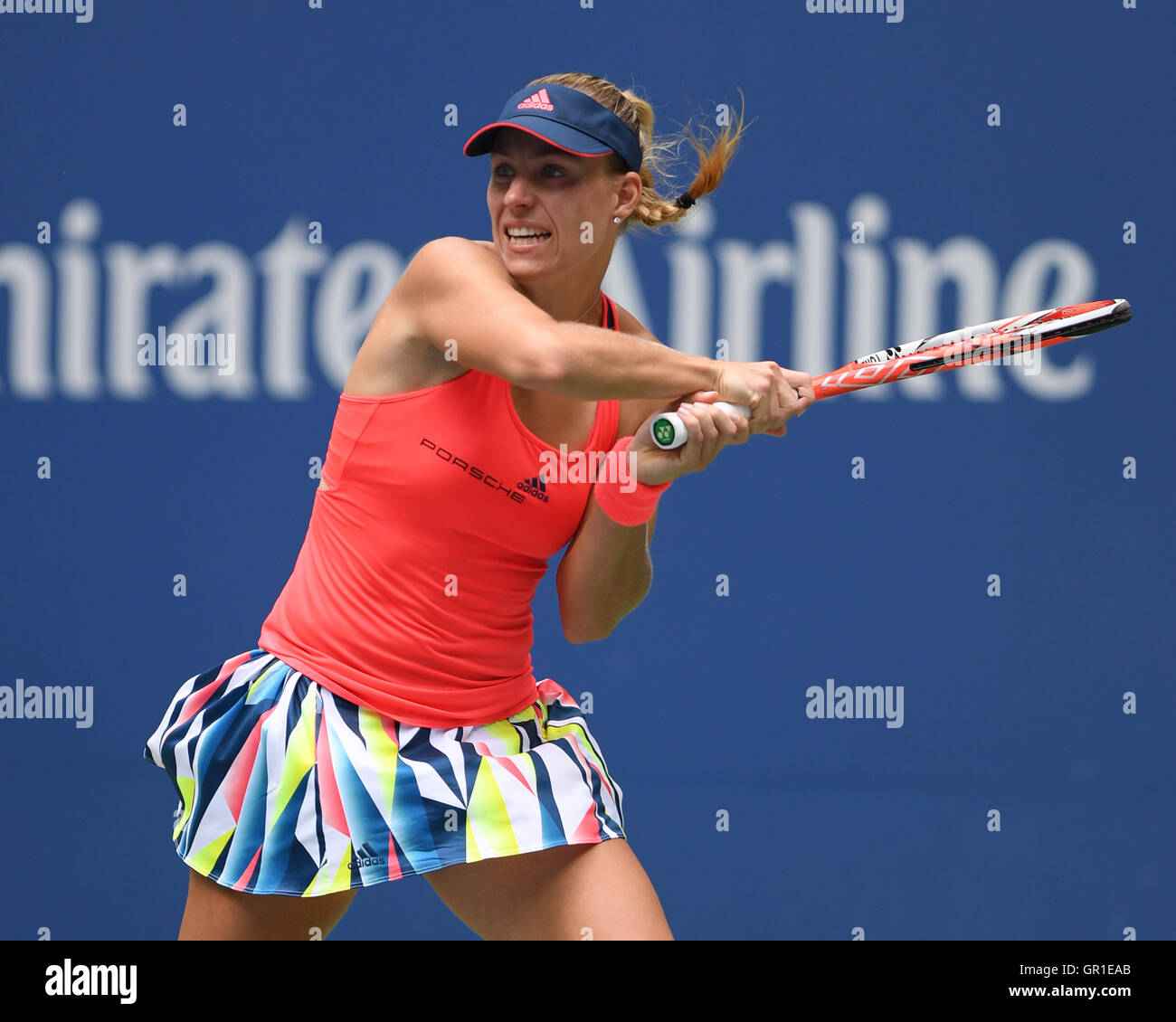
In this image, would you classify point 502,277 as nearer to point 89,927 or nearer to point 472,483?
point 472,483

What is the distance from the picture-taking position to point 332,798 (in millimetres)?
1971

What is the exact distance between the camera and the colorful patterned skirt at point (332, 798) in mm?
1952

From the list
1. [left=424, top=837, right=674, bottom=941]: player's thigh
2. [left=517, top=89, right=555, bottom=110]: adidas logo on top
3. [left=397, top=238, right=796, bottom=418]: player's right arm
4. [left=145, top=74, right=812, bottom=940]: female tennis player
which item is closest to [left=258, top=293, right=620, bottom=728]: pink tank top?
[left=145, top=74, right=812, bottom=940]: female tennis player

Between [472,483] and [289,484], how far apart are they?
211 cm

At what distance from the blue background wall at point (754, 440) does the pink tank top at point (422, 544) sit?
188 centimetres

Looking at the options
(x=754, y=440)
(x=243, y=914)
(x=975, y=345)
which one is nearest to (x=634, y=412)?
(x=975, y=345)

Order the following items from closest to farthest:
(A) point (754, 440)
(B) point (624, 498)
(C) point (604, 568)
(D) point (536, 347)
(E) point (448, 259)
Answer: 1. (D) point (536, 347)
2. (E) point (448, 259)
3. (B) point (624, 498)
4. (C) point (604, 568)
5. (A) point (754, 440)

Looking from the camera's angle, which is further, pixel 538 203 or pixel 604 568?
pixel 604 568

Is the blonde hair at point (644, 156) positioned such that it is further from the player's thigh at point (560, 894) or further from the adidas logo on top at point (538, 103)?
the player's thigh at point (560, 894)

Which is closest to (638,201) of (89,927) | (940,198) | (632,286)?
(632,286)

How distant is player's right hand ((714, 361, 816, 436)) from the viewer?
197cm

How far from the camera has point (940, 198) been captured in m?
3.92

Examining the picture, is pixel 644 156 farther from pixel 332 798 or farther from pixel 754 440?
pixel 754 440

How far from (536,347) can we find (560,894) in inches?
30.0
